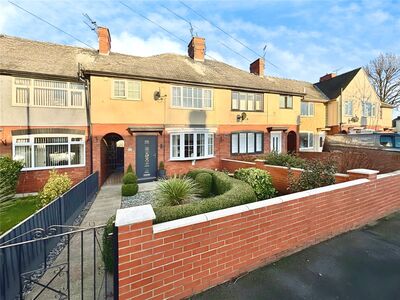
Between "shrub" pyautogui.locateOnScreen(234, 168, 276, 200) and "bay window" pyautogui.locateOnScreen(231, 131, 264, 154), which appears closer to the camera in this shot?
"shrub" pyautogui.locateOnScreen(234, 168, 276, 200)

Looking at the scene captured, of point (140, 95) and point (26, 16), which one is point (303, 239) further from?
point (26, 16)

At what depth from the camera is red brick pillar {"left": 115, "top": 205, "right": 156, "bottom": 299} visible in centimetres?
252

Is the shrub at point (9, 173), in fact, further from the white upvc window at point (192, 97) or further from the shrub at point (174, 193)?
the white upvc window at point (192, 97)

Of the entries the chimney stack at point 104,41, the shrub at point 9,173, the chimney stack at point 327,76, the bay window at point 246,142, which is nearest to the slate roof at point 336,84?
the chimney stack at point 327,76

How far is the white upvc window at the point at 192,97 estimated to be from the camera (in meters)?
13.9

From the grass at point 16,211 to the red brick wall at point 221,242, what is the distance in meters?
4.97

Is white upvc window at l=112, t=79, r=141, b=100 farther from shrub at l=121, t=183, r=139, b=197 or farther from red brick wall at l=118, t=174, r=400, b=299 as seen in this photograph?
red brick wall at l=118, t=174, r=400, b=299

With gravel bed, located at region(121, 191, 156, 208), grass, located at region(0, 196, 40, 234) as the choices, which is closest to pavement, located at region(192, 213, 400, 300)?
gravel bed, located at region(121, 191, 156, 208)

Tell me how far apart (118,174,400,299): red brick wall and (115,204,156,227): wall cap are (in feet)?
0.19

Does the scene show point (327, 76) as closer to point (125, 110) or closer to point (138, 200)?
point (125, 110)

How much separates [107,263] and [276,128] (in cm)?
1627

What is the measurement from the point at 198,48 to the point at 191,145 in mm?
8465

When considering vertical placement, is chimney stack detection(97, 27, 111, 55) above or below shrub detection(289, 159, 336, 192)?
above

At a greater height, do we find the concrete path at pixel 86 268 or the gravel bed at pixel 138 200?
the gravel bed at pixel 138 200
